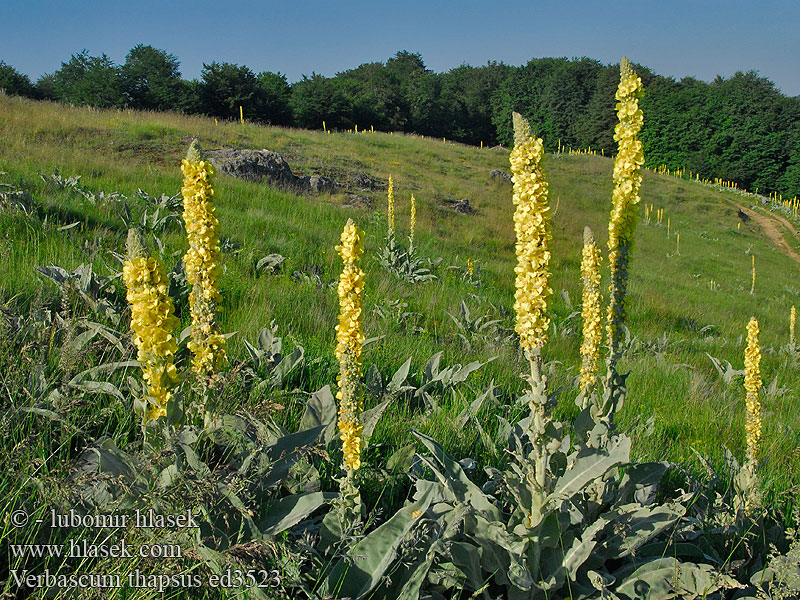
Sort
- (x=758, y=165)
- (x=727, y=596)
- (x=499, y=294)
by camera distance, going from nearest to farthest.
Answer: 1. (x=727, y=596)
2. (x=499, y=294)
3. (x=758, y=165)

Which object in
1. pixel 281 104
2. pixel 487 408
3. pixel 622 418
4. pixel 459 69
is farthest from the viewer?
pixel 459 69

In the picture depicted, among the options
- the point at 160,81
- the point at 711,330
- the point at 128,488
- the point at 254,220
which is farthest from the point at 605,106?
the point at 128,488

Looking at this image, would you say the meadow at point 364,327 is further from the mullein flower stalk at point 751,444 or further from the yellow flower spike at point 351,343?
the yellow flower spike at point 351,343

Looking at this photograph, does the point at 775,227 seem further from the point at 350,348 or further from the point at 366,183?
the point at 350,348

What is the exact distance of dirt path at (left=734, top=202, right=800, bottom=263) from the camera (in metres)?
30.7

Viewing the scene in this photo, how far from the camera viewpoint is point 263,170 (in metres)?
14.0

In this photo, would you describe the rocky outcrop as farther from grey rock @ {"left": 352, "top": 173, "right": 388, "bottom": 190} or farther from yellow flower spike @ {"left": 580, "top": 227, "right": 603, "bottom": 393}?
yellow flower spike @ {"left": 580, "top": 227, "right": 603, "bottom": 393}

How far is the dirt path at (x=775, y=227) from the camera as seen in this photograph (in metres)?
30.7

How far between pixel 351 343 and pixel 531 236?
831 mm

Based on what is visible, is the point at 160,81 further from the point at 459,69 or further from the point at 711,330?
the point at 459,69

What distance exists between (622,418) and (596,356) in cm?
203

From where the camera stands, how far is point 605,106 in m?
79.9

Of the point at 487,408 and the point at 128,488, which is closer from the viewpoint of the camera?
the point at 128,488

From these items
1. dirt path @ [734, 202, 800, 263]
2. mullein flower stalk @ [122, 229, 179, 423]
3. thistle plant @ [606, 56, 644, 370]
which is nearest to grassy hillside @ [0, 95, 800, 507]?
mullein flower stalk @ [122, 229, 179, 423]
